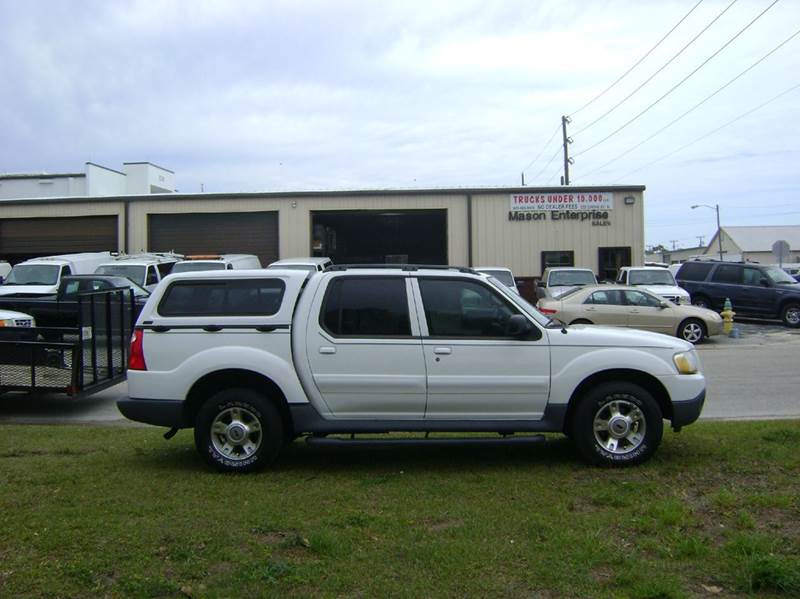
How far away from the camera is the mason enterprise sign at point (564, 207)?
28.2m

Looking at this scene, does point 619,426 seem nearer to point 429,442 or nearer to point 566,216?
point 429,442

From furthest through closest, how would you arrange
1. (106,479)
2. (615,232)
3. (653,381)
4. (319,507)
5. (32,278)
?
(615,232)
(32,278)
(653,381)
(106,479)
(319,507)

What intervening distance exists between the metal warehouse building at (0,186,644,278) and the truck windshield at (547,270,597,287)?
6146mm

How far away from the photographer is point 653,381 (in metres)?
6.18

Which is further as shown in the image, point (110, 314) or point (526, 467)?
point (110, 314)

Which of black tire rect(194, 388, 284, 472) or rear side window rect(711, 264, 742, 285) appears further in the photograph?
rear side window rect(711, 264, 742, 285)

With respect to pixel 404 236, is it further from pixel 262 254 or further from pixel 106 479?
pixel 106 479

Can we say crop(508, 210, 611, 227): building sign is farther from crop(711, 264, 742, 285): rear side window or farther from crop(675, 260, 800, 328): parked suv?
crop(711, 264, 742, 285): rear side window

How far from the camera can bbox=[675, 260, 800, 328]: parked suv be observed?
21703mm

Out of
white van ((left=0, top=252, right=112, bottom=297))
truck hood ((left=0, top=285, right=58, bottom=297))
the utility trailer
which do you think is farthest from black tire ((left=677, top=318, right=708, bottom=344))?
truck hood ((left=0, top=285, right=58, bottom=297))

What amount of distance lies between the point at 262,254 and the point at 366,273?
23316mm

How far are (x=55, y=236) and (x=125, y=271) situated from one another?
11.1m

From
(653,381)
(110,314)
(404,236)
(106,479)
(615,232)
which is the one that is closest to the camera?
(106,479)

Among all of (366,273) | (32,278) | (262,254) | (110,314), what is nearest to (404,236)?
(262,254)
